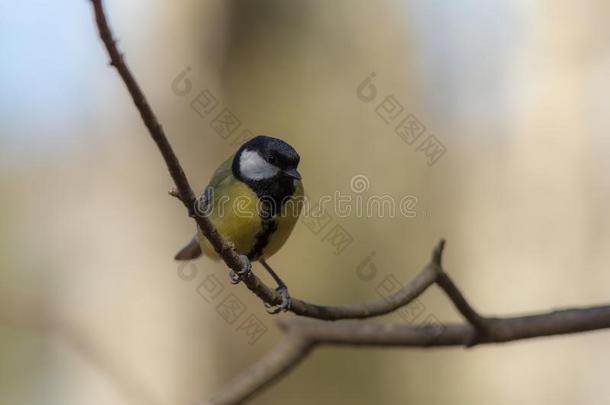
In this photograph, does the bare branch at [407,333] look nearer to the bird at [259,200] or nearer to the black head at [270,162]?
the bird at [259,200]

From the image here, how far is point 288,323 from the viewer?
2.45 feet

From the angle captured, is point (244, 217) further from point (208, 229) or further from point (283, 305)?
point (208, 229)

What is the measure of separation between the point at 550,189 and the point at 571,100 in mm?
683

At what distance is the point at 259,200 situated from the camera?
2596 millimetres

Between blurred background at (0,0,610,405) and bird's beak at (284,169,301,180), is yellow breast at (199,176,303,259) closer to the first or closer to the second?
bird's beak at (284,169,301,180)

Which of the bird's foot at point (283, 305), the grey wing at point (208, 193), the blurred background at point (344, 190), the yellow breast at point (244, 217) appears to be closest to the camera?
the bird's foot at point (283, 305)

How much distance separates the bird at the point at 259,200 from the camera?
2.55 metres

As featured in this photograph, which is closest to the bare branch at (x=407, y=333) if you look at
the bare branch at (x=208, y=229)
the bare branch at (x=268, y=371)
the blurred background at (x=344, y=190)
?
the bare branch at (x=268, y=371)

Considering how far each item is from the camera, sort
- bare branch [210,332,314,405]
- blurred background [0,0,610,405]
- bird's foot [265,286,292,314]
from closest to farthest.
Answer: bare branch [210,332,314,405] < bird's foot [265,286,292,314] < blurred background [0,0,610,405]

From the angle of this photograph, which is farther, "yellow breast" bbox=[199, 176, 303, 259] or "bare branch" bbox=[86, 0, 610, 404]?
"yellow breast" bbox=[199, 176, 303, 259]

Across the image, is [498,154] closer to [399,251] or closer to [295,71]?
[399,251]

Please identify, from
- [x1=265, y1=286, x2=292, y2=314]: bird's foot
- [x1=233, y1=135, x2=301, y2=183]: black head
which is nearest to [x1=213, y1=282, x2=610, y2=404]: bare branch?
[x1=265, y1=286, x2=292, y2=314]: bird's foot

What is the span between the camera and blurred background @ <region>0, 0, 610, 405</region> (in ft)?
14.1

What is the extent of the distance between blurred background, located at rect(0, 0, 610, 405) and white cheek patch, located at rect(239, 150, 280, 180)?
1.50 meters
